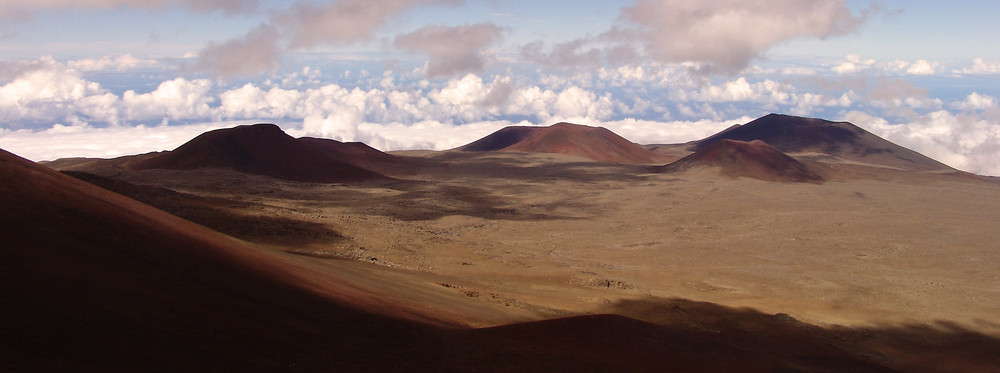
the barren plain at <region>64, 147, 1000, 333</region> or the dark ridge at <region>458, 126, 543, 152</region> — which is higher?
the dark ridge at <region>458, 126, 543, 152</region>

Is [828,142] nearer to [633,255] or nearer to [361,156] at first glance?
[361,156]

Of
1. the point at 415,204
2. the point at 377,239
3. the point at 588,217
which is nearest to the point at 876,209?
the point at 588,217

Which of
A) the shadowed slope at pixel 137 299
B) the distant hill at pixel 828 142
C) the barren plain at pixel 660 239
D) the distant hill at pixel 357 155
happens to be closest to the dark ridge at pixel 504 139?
the distant hill at pixel 828 142

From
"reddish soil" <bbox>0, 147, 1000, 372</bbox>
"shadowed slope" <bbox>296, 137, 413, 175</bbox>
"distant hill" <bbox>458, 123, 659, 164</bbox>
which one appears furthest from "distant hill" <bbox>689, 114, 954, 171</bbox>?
"reddish soil" <bbox>0, 147, 1000, 372</bbox>

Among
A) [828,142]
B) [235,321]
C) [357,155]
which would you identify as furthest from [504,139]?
[235,321]

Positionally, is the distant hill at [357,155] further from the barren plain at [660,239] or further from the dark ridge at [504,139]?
the dark ridge at [504,139]

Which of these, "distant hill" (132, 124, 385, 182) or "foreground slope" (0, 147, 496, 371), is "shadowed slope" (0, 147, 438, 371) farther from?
"distant hill" (132, 124, 385, 182)

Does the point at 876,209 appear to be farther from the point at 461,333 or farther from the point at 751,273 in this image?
the point at 461,333
